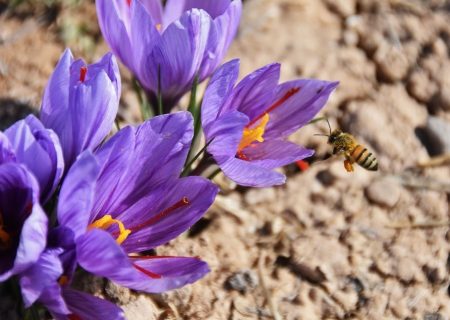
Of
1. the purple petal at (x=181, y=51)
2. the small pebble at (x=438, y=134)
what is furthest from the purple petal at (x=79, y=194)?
the small pebble at (x=438, y=134)

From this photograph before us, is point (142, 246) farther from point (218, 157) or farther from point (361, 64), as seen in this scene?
point (361, 64)

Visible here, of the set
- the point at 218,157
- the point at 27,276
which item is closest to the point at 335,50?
the point at 218,157

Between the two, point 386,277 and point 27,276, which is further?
point 386,277

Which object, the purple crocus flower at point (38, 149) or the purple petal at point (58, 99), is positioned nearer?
the purple crocus flower at point (38, 149)

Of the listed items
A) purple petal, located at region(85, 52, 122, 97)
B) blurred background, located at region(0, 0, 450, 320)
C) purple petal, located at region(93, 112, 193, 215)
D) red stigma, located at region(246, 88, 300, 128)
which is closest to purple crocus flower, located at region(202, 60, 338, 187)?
red stigma, located at region(246, 88, 300, 128)

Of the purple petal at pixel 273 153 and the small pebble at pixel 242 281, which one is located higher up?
the purple petal at pixel 273 153

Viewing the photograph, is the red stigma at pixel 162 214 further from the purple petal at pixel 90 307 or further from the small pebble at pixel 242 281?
the small pebble at pixel 242 281
